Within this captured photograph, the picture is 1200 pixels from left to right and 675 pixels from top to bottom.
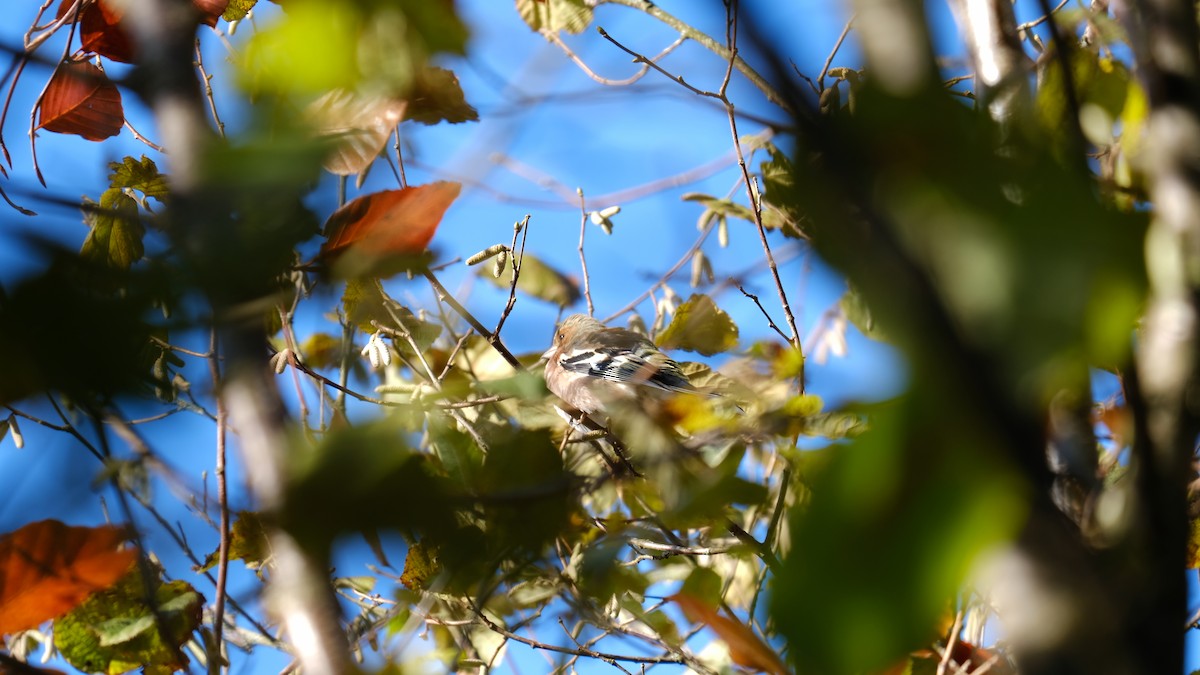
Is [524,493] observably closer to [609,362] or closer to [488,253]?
[488,253]

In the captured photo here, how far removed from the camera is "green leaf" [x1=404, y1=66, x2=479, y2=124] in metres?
1.22

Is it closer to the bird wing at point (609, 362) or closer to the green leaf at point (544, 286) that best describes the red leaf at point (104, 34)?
the green leaf at point (544, 286)

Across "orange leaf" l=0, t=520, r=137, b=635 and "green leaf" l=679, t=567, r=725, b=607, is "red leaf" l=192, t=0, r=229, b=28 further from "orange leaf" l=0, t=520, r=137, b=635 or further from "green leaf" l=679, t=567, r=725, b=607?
"green leaf" l=679, t=567, r=725, b=607

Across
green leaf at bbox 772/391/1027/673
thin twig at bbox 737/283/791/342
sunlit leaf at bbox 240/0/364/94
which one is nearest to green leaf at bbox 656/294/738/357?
thin twig at bbox 737/283/791/342

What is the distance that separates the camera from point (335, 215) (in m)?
1.11

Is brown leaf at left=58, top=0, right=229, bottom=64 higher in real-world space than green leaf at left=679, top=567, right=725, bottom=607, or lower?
higher

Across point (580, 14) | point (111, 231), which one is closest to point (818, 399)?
point (111, 231)

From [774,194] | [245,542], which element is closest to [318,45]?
[245,542]

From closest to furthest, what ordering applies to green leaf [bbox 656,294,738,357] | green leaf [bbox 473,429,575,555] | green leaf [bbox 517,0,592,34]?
green leaf [bbox 473,429,575,555] < green leaf [bbox 517,0,592,34] < green leaf [bbox 656,294,738,357]

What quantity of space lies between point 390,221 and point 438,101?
0.86 ft

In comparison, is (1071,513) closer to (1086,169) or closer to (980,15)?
(1086,169)

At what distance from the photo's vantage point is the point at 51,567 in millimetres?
1201

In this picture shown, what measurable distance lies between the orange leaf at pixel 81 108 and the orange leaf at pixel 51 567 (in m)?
0.85

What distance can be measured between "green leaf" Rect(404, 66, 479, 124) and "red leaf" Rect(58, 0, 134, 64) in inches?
23.7
